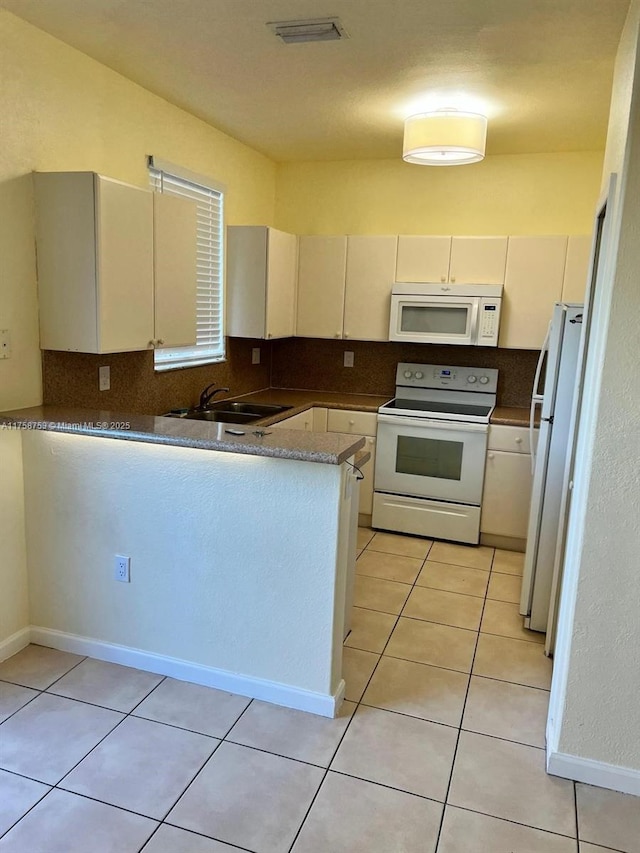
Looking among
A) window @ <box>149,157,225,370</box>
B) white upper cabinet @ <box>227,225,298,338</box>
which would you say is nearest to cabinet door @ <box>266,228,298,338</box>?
white upper cabinet @ <box>227,225,298,338</box>

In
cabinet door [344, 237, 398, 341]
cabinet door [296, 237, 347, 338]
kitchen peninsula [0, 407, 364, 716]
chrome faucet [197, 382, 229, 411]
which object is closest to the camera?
kitchen peninsula [0, 407, 364, 716]

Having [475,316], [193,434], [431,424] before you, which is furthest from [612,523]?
[475,316]

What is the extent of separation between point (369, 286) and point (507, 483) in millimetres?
1672

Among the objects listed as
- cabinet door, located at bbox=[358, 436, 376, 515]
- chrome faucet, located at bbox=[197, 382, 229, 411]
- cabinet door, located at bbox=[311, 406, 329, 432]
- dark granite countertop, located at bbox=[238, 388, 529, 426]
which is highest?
chrome faucet, located at bbox=[197, 382, 229, 411]

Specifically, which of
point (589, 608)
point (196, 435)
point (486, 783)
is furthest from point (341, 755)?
point (196, 435)

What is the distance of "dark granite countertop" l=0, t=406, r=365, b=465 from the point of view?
7.16 ft

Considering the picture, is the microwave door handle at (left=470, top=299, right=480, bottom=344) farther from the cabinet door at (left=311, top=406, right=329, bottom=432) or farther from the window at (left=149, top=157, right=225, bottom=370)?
the window at (left=149, top=157, right=225, bottom=370)

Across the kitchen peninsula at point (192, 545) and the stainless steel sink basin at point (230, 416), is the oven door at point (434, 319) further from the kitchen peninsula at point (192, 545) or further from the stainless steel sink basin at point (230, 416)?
the kitchen peninsula at point (192, 545)

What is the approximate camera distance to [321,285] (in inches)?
180

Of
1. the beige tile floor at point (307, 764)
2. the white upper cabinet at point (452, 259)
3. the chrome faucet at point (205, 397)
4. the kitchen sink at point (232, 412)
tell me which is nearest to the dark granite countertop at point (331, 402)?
the kitchen sink at point (232, 412)

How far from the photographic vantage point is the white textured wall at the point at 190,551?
2314mm

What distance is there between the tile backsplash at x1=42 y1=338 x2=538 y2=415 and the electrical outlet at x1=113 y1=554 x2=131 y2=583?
80 centimetres

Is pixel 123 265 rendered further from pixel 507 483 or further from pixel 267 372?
pixel 507 483

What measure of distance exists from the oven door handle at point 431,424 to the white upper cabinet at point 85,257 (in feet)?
6.55
